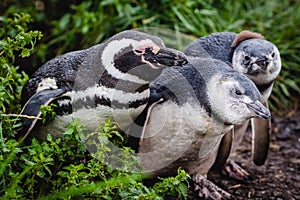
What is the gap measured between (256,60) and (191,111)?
589 millimetres

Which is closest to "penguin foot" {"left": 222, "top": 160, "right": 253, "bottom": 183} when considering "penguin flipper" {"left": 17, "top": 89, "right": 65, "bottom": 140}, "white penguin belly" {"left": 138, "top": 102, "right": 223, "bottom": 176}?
"white penguin belly" {"left": 138, "top": 102, "right": 223, "bottom": 176}

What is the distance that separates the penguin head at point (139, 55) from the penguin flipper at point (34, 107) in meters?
0.29

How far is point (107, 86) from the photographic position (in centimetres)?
264

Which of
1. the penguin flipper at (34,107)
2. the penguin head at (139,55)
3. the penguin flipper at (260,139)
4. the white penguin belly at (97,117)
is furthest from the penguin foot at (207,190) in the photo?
the penguin flipper at (34,107)

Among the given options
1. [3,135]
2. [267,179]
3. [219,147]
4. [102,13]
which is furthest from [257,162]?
[102,13]

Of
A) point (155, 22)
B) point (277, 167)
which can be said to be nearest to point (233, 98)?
point (277, 167)

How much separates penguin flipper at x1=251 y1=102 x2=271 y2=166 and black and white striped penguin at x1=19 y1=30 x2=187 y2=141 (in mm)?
1002

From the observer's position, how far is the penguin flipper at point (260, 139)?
11.1 feet

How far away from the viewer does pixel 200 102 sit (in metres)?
2.66

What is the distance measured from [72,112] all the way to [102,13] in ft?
7.12

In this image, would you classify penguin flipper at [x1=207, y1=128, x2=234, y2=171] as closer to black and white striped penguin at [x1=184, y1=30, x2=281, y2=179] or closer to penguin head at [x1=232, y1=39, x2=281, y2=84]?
black and white striped penguin at [x1=184, y1=30, x2=281, y2=179]

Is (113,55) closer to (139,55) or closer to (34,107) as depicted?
(139,55)

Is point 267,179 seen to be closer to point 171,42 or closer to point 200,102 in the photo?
point 200,102

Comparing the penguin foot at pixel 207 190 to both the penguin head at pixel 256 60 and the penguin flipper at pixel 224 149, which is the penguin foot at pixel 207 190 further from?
the penguin head at pixel 256 60
